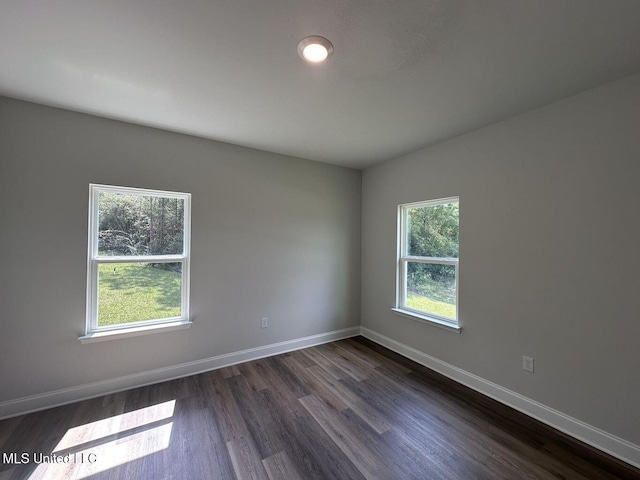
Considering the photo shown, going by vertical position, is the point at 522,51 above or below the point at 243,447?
above

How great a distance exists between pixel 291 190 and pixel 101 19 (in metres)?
2.26

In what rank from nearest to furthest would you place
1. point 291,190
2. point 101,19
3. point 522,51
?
point 101,19 < point 522,51 < point 291,190

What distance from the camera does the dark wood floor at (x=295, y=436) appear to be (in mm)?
1631

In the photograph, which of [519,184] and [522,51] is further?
[519,184]

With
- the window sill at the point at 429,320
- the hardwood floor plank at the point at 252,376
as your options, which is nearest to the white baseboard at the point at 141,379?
the hardwood floor plank at the point at 252,376

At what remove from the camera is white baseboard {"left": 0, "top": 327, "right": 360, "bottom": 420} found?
83.4 inches

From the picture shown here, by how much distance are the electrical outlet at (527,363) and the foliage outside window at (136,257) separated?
3.18 meters

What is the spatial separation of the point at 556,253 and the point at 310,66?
Result: 7.46 ft

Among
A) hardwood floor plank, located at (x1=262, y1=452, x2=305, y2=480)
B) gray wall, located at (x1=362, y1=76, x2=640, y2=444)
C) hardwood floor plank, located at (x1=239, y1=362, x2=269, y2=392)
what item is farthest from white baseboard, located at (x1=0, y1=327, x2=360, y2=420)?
gray wall, located at (x1=362, y1=76, x2=640, y2=444)

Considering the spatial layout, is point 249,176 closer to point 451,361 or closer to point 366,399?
point 366,399

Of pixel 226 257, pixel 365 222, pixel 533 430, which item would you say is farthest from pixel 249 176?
pixel 533 430

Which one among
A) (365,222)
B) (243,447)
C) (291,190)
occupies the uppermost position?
(291,190)

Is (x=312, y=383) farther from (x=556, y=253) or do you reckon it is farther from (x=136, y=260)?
(x=556, y=253)

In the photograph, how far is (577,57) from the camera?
5.10ft
